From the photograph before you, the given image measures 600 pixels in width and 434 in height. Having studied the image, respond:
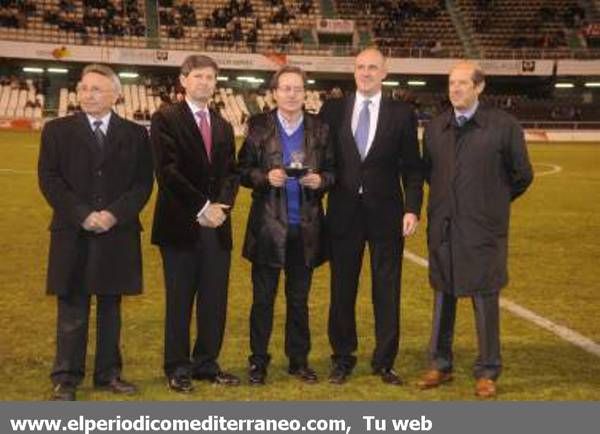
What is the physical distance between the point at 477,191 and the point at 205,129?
1817 millimetres

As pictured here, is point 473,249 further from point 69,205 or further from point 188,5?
point 188,5

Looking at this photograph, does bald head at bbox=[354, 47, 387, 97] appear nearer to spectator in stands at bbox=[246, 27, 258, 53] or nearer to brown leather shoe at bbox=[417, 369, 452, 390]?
brown leather shoe at bbox=[417, 369, 452, 390]

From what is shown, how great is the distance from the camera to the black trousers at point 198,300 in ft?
18.7

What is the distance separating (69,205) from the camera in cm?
533

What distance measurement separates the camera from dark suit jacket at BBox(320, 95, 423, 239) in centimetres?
593

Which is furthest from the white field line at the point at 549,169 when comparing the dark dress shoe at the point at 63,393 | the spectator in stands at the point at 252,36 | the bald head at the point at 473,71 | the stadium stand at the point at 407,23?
the spectator in stands at the point at 252,36

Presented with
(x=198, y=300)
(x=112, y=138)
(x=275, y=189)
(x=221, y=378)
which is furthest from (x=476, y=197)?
(x=112, y=138)

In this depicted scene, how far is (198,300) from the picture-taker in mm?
5879

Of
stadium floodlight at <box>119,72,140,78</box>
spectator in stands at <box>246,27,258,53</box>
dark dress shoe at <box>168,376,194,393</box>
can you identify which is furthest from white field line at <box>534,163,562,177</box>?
stadium floodlight at <box>119,72,140,78</box>

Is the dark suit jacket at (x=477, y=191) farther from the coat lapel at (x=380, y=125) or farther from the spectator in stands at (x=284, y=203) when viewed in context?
the spectator in stands at (x=284, y=203)

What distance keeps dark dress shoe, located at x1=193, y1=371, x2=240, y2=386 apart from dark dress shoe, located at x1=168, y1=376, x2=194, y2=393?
0.19 meters

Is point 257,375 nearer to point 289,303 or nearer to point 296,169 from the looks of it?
point 289,303

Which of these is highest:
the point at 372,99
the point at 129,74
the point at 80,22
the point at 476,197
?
the point at 80,22

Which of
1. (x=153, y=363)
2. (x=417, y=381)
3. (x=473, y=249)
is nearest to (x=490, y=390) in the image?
(x=417, y=381)
